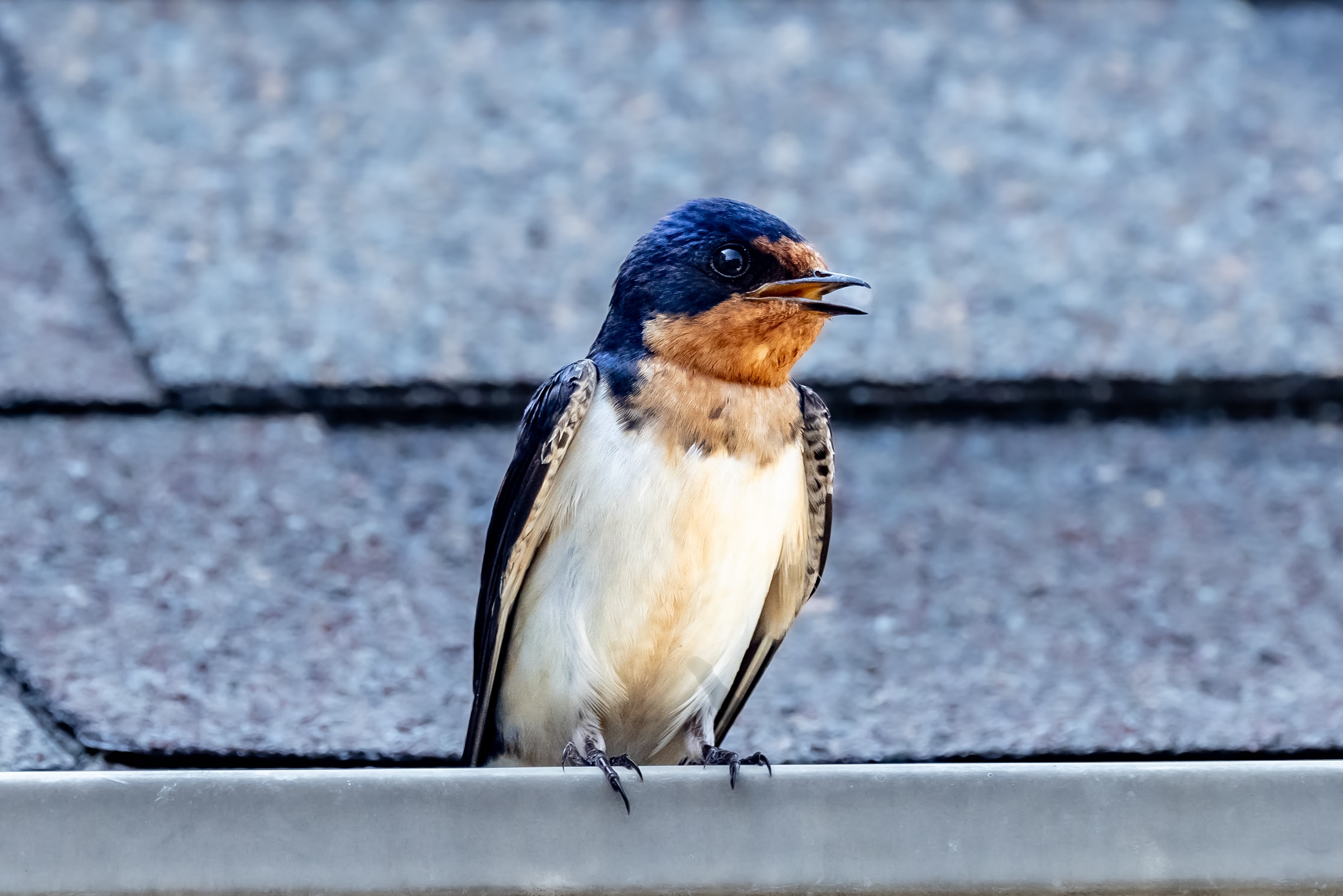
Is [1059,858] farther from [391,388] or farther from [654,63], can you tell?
[654,63]

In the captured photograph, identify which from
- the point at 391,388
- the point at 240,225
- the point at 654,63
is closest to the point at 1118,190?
the point at 654,63

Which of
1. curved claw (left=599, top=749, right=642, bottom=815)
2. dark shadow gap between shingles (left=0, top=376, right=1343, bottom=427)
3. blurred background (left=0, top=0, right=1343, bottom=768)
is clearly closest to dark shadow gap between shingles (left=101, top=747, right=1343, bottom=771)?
blurred background (left=0, top=0, right=1343, bottom=768)

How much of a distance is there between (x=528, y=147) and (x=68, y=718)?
69.4 inches

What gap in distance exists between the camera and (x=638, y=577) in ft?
7.16

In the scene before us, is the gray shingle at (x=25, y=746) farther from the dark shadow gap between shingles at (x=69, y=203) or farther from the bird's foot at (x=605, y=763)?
the dark shadow gap between shingles at (x=69, y=203)

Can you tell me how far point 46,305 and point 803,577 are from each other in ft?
5.22

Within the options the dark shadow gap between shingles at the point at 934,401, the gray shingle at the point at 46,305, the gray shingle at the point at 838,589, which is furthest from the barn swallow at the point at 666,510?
the gray shingle at the point at 46,305

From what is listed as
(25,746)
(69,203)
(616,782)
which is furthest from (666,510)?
(69,203)

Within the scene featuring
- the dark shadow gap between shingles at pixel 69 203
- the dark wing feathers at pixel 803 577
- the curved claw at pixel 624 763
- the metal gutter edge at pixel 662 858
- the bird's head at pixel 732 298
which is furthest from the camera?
the dark shadow gap between shingles at pixel 69 203

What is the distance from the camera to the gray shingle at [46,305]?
297cm

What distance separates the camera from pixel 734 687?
243 centimetres

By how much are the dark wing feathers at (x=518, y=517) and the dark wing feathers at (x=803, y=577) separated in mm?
315

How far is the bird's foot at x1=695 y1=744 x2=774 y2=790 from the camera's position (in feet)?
5.32

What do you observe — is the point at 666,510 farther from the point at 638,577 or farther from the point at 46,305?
the point at 46,305
